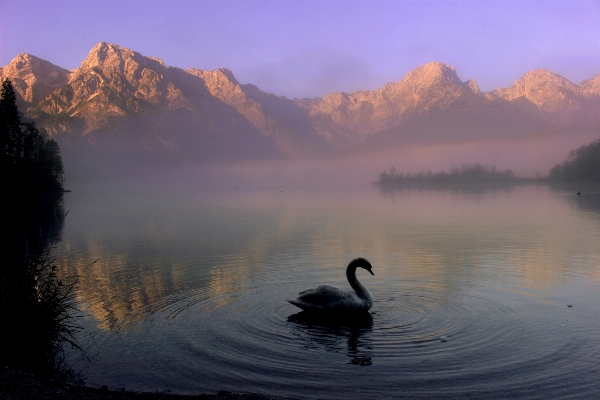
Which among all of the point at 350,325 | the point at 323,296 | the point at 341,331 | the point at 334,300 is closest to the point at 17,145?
the point at 323,296

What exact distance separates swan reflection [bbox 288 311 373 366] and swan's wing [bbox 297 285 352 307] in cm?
46

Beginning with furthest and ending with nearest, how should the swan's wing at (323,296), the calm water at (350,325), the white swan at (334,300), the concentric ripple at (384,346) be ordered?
the swan's wing at (323,296)
the white swan at (334,300)
the calm water at (350,325)
the concentric ripple at (384,346)

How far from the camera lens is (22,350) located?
577 inches

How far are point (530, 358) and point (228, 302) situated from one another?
1171cm

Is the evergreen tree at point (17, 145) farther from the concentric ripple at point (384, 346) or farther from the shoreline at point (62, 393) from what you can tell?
the shoreline at point (62, 393)

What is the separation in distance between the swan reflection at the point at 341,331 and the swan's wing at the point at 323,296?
462 mm

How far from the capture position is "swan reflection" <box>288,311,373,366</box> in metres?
15.8

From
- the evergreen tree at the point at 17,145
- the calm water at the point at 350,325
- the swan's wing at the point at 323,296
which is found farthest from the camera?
the evergreen tree at the point at 17,145

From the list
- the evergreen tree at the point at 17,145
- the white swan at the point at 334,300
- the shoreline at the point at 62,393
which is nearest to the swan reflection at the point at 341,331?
the white swan at the point at 334,300

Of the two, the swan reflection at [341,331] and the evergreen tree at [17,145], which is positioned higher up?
the evergreen tree at [17,145]

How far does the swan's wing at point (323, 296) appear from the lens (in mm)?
19984

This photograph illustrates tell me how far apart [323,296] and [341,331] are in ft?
6.90

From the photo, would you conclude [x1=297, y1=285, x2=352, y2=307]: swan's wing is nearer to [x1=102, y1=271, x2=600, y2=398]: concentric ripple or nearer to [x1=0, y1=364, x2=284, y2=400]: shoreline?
[x1=102, y1=271, x2=600, y2=398]: concentric ripple

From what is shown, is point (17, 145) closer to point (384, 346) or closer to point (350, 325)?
point (350, 325)
